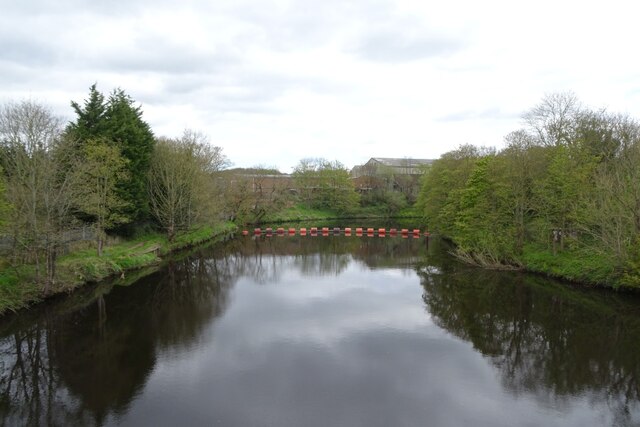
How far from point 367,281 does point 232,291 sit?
23.1ft

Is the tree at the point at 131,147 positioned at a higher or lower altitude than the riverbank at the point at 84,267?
higher

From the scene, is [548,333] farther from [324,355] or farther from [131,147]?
[131,147]

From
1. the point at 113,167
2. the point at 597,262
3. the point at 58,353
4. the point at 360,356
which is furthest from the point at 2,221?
the point at 597,262

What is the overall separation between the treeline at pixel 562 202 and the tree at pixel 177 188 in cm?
1889

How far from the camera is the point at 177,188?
33219 millimetres

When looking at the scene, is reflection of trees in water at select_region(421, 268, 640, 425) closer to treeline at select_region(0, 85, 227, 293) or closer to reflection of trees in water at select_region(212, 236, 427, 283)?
reflection of trees in water at select_region(212, 236, 427, 283)

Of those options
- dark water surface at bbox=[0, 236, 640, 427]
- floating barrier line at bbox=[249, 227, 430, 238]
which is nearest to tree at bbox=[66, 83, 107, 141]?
dark water surface at bbox=[0, 236, 640, 427]

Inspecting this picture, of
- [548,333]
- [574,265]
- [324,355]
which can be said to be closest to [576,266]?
[574,265]

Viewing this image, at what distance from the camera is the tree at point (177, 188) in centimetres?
3259

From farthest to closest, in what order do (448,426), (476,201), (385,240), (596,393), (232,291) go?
(385,240) → (476,201) → (232,291) → (596,393) → (448,426)

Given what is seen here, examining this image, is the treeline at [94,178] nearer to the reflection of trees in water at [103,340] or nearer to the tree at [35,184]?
the tree at [35,184]

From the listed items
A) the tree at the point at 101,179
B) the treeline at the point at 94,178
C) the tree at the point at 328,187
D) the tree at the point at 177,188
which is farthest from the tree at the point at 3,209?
the tree at the point at 328,187

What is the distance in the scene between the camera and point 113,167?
2436 cm

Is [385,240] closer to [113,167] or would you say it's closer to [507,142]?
[507,142]
